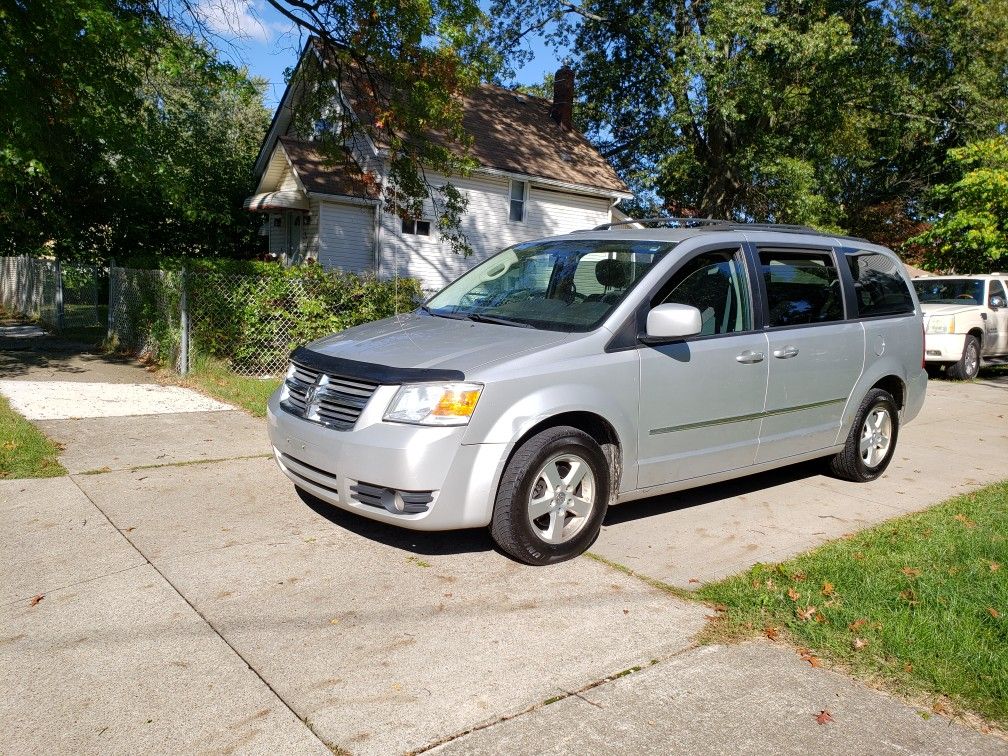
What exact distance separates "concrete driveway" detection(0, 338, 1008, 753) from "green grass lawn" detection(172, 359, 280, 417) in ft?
9.80

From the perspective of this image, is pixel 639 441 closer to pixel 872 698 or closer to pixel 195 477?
pixel 872 698

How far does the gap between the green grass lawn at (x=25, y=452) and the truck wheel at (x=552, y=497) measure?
3601 millimetres

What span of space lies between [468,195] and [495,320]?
1677cm

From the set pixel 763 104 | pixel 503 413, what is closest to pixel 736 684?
pixel 503 413

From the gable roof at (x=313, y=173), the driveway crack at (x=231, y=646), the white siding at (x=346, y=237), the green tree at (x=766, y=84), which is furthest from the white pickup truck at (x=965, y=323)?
the driveway crack at (x=231, y=646)

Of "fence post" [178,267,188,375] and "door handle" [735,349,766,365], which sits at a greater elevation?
"door handle" [735,349,766,365]

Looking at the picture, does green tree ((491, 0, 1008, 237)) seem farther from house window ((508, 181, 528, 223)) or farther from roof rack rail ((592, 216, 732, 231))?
roof rack rail ((592, 216, 732, 231))

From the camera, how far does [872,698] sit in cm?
333

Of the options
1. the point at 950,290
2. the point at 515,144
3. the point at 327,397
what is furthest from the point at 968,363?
the point at 327,397

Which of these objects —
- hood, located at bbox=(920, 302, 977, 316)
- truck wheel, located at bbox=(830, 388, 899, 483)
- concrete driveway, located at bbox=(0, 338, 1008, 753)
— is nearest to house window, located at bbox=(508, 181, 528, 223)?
hood, located at bbox=(920, 302, 977, 316)

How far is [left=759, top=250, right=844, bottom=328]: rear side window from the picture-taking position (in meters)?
5.70

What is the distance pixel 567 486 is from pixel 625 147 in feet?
78.4

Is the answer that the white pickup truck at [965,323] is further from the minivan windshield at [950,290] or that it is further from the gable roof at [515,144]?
the gable roof at [515,144]

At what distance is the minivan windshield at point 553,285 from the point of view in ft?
16.5
